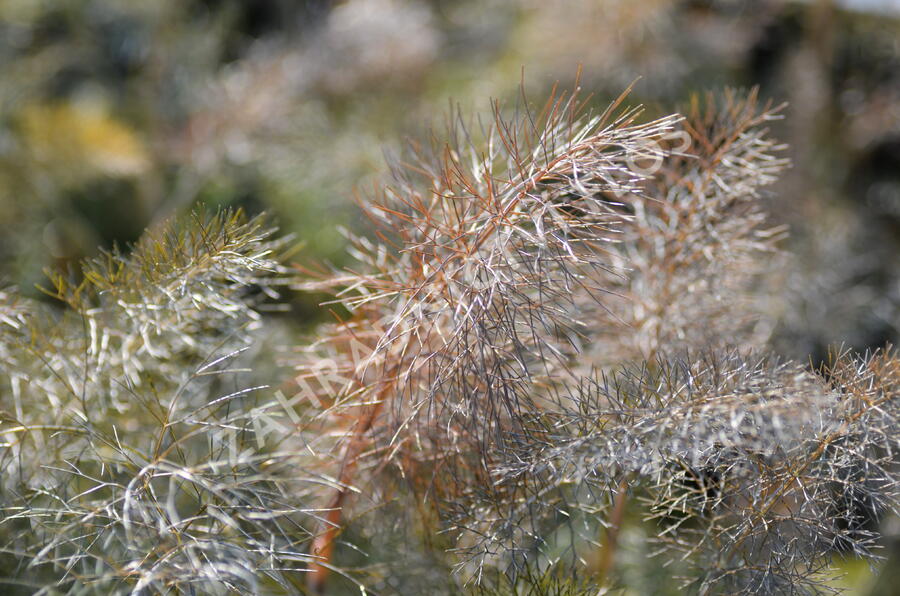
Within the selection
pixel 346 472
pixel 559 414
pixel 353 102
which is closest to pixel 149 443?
pixel 346 472

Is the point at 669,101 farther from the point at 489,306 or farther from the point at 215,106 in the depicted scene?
the point at 489,306

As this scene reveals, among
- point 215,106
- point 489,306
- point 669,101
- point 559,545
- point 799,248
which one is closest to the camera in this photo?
point 489,306

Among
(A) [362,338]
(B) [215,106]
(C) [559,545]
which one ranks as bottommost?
(C) [559,545]

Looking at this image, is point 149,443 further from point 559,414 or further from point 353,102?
point 353,102

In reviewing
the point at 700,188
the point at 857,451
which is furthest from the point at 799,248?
the point at 857,451

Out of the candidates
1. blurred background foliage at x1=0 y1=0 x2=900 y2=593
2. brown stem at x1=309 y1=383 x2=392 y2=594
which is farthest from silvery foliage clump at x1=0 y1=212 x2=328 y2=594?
blurred background foliage at x1=0 y1=0 x2=900 y2=593

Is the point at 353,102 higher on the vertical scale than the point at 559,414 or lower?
lower

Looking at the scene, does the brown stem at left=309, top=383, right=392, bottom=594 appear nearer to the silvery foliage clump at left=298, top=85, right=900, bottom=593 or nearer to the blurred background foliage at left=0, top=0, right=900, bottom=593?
the silvery foliage clump at left=298, top=85, right=900, bottom=593
